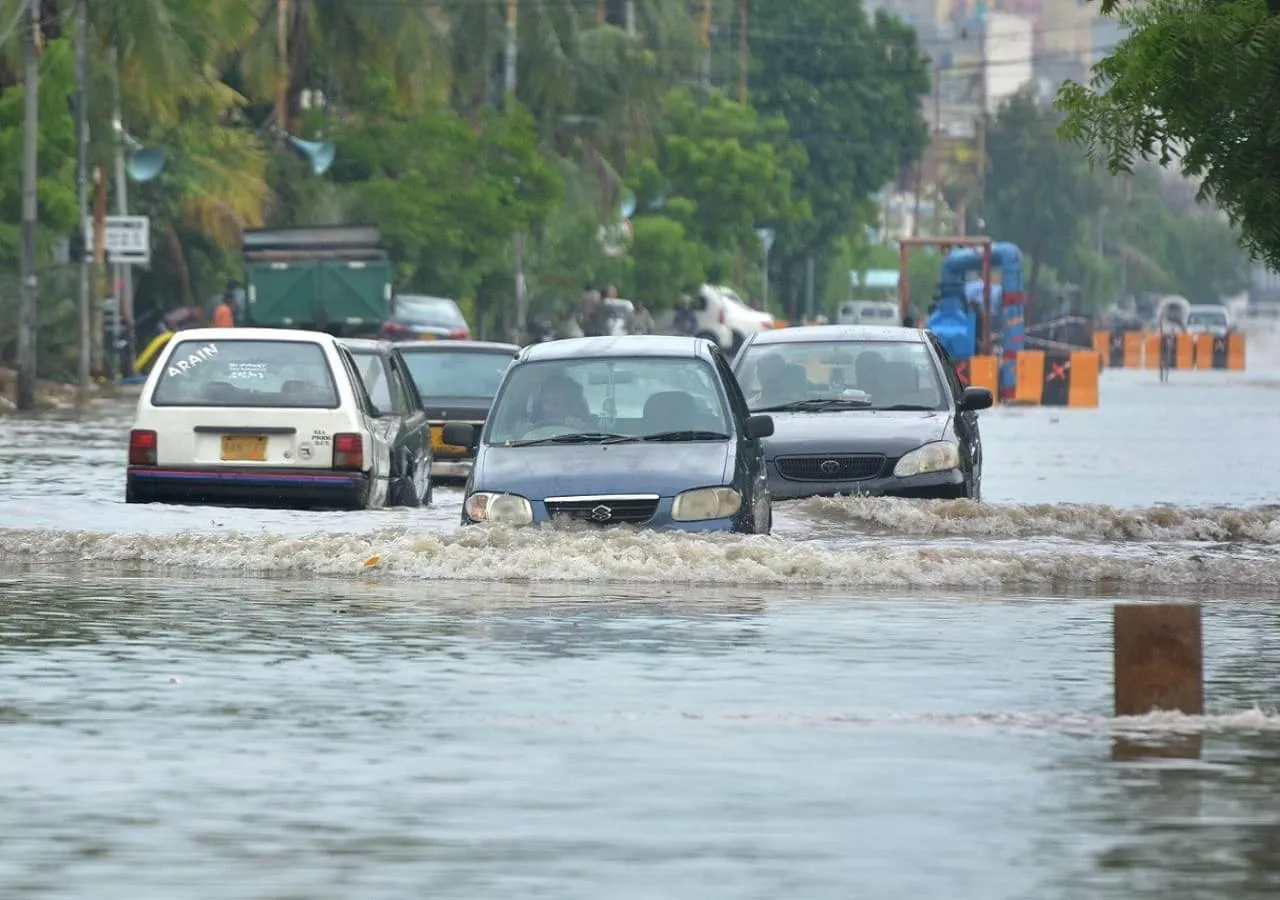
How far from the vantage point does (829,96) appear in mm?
112688

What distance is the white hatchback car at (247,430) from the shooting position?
72.0 ft

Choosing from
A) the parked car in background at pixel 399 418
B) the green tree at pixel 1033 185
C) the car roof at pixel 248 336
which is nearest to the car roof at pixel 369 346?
the parked car in background at pixel 399 418

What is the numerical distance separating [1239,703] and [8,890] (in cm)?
561

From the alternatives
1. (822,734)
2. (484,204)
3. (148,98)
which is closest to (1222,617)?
(822,734)

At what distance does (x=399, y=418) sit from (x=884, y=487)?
3.91m

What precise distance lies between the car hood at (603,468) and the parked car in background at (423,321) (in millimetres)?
37923

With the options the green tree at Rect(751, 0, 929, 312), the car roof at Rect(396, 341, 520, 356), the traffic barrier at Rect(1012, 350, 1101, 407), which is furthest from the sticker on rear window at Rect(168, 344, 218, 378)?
the green tree at Rect(751, 0, 929, 312)

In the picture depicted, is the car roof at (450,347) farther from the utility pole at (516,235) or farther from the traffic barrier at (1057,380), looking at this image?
the utility pole at (516,235)

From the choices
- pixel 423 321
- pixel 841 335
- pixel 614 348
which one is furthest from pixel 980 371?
pixel 614 348

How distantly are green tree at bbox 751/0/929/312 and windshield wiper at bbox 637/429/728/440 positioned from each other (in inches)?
3661

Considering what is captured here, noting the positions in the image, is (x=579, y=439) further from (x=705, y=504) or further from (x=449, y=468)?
(x=449, y=468)

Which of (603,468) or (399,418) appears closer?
(603,468)

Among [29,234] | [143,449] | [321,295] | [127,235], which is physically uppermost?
[127,235]

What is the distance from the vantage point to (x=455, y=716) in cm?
1195
